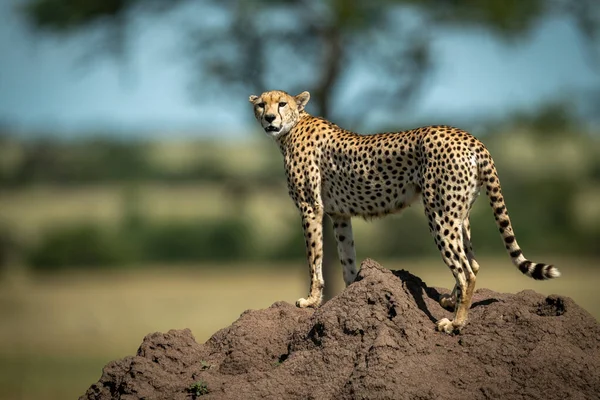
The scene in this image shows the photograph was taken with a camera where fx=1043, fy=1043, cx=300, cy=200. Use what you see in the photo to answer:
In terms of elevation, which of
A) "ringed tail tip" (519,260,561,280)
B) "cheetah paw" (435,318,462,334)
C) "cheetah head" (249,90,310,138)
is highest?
"cheetah head" (249,90,310,138)

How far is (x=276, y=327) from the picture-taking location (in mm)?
6656

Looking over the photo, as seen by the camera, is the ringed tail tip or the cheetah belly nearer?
the ringed tail tip

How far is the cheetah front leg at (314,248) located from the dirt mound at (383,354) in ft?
1.67

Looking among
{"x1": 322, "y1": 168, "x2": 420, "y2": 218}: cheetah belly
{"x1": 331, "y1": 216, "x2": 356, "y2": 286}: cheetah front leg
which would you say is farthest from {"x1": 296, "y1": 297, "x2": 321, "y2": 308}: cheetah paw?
{"x1": 322, "y1": 168, "x2": 420, "y2": 218}: cheetah belly

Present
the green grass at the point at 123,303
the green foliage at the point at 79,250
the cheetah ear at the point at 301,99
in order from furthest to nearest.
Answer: the green foliage at the point at 79,250 < the green grass at the point at 123,303 < the cheetah ear at the point at 301,99

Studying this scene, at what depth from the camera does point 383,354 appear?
5.80m

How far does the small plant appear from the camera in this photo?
6180mm

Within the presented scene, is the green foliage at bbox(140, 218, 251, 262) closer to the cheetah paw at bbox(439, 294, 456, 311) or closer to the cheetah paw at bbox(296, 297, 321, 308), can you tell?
the cheetah paw at bbox(296, 297, 321, 308)

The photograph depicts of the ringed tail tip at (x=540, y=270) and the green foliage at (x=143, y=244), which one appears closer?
the ringed tail tip at (x=540, y=270)

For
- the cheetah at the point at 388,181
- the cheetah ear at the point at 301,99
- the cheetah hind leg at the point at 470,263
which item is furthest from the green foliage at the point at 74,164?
the cheetah hind leg at the point at 470,263

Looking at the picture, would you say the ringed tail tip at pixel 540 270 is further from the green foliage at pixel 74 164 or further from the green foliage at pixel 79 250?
the green foliage at pixel 74 164

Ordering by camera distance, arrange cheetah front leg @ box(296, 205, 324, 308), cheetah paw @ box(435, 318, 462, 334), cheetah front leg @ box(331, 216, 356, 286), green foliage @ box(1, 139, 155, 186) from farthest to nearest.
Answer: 1. green foliage @ box(1, 139, 155, 186)
2. cheetah front leg @ box(331, 216, 356, 286)
3. cheetah front leg @ box(296, 205, 324, 308)
4. cheetah paw @ box(435, 318, 462, 334)

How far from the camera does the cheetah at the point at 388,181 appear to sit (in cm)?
613

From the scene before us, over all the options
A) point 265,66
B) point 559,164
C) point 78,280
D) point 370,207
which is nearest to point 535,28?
point 265,66
